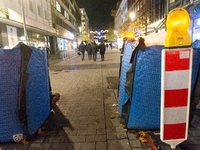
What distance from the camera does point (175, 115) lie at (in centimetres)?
194

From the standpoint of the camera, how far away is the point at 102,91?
5793mm

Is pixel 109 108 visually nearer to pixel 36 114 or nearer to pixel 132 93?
pixel 132 93

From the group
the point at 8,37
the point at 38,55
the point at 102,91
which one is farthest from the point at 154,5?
the point at 38,55

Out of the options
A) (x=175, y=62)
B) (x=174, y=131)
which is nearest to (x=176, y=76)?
(x=175, y=62)

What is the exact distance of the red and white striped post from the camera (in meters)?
1.81

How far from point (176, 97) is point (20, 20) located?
19.8m

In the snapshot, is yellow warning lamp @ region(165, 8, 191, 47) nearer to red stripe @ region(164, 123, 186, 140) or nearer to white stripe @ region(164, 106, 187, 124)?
white stripe @ region(164, 106, 187, 124)

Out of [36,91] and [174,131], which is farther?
[36,91]

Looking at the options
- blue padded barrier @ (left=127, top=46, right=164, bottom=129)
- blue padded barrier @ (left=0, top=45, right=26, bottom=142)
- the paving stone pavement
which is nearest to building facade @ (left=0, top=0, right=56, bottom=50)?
the paving stone pavement

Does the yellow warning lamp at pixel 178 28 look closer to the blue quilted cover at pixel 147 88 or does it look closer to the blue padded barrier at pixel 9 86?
the blue quilted cover at pixel 147 88

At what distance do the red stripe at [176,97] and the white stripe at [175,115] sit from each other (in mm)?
58

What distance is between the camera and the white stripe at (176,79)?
1.83m

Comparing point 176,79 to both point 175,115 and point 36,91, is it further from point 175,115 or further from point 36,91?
point 36,91

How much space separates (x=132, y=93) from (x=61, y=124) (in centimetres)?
174
